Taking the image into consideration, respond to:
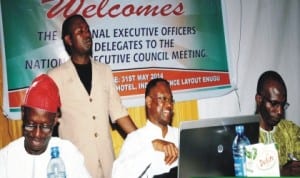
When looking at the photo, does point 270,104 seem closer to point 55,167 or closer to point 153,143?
point 153,143

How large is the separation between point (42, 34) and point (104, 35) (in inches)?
13.1

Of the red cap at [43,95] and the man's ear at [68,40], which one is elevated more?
the man's ear at [68,40]

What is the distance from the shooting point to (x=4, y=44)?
215 cm

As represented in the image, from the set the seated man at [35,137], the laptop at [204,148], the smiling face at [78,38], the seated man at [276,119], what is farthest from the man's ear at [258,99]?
the seated man at [35,137]

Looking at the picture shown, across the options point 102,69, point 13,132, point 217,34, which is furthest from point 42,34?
point 217,34

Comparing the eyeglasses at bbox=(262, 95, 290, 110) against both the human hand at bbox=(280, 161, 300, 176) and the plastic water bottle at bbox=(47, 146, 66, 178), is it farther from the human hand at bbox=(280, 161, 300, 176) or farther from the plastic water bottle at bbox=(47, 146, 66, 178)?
the plastic water bottle at bbox=(47, 146, 66, 178)

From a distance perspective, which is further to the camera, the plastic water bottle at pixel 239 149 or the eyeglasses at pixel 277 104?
the eyeglasses at pixel 277 104

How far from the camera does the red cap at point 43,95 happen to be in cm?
209

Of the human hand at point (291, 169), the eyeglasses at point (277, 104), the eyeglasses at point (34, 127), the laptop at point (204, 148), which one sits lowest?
the human hand at point (291, 169)

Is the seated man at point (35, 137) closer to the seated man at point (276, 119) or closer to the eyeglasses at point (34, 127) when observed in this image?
the eyeglasses at point (34, 127)

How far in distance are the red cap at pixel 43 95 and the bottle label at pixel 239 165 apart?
880 millimetres

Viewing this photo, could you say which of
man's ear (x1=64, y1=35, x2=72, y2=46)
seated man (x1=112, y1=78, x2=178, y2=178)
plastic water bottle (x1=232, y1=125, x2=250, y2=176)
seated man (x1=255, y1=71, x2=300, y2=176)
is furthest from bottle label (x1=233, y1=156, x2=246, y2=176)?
man's ear (x1=64, y1=35, x2=72, y2=46)

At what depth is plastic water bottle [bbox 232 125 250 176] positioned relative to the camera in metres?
1.88

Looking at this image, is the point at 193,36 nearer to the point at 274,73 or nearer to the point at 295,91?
the point at 274,73
